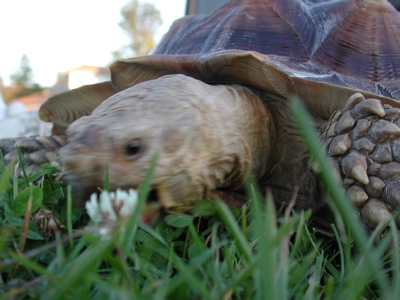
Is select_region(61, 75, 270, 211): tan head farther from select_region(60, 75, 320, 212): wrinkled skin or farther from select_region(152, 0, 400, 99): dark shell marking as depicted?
select_region(152, 0, 400, 99): dark shell marking

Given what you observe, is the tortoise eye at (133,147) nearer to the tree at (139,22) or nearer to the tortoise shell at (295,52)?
the tortoise shell at (295,52)

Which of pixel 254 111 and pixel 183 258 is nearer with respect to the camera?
pixel 183 258

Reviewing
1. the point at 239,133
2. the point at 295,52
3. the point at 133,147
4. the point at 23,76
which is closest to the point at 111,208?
the point at 133,147

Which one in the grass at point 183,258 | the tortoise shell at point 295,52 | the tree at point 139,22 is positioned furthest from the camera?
the tree at point 139,22

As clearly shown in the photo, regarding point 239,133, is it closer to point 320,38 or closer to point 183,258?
point 183,258

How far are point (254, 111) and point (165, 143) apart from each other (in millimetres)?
558

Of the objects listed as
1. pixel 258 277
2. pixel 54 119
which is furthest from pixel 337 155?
pixel 54 119

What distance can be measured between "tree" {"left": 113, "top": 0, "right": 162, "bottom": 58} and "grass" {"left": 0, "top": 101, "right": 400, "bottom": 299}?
23.4 m

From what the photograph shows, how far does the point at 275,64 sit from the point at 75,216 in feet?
2.63

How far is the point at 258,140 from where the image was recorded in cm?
141

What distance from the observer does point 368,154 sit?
118cm

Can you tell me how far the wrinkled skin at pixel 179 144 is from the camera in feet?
2.90

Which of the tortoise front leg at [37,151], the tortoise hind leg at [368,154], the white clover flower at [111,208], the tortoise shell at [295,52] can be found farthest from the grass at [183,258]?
the tortoise front leg at [37,151]

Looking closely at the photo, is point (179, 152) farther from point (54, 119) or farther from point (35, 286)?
point (54, 119)
